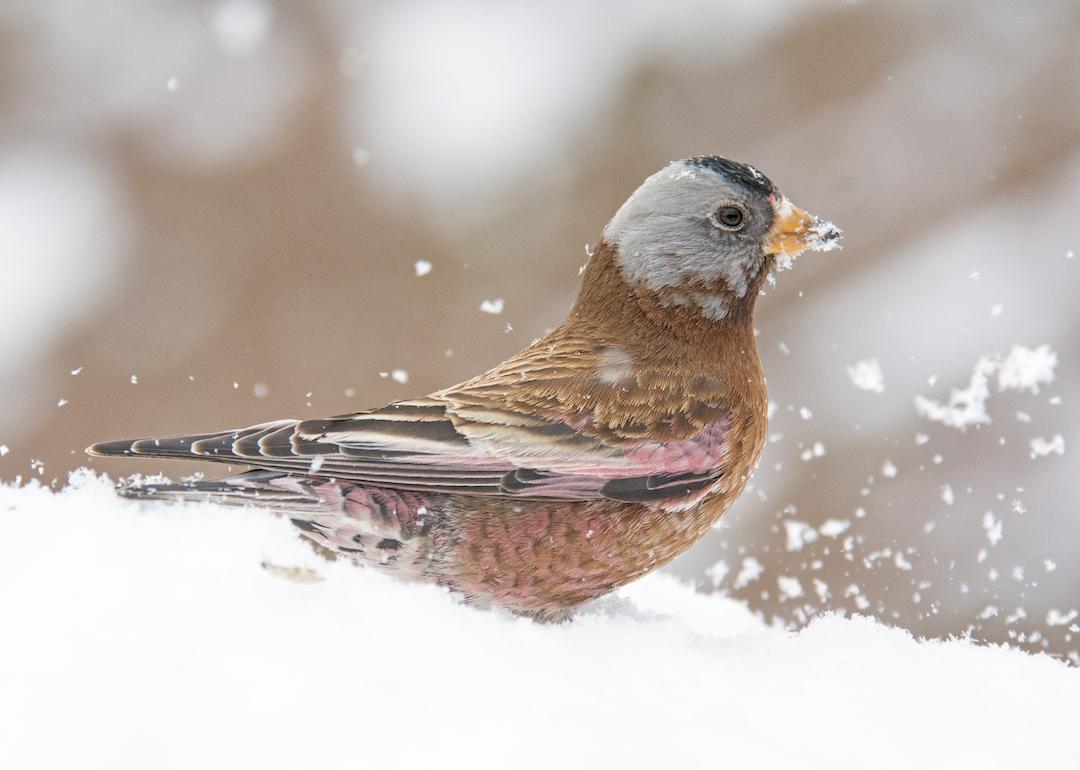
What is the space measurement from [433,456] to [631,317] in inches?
31.2

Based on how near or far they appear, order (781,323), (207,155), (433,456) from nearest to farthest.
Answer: (433,456) < (781,323) < (207,155)

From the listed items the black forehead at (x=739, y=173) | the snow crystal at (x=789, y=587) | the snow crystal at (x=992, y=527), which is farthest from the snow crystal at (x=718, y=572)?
the black forehead at (x=739, y=173)

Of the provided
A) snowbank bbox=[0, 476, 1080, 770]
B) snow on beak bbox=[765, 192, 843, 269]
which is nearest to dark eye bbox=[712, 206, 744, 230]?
snow on beak bbox=[765, 192, 843, 269]

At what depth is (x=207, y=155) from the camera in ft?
21.4

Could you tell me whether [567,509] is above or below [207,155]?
below

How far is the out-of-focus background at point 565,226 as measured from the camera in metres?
5.66

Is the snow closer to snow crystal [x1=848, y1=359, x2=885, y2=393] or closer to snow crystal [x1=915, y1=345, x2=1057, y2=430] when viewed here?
snow crystal [x1=848, y1=359, x2=885, y2=393]

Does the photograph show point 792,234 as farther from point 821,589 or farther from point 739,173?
point 821,589

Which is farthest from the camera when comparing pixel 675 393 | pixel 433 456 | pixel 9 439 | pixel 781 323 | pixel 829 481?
pixel 781 323

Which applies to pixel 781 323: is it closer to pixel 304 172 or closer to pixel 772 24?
pixel 772 24

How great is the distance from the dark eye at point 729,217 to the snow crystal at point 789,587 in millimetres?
2119

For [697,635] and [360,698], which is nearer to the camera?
[360,698]

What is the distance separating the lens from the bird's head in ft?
10.2

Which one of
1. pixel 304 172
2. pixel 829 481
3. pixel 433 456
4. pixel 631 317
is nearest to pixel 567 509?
pixel 433 456
